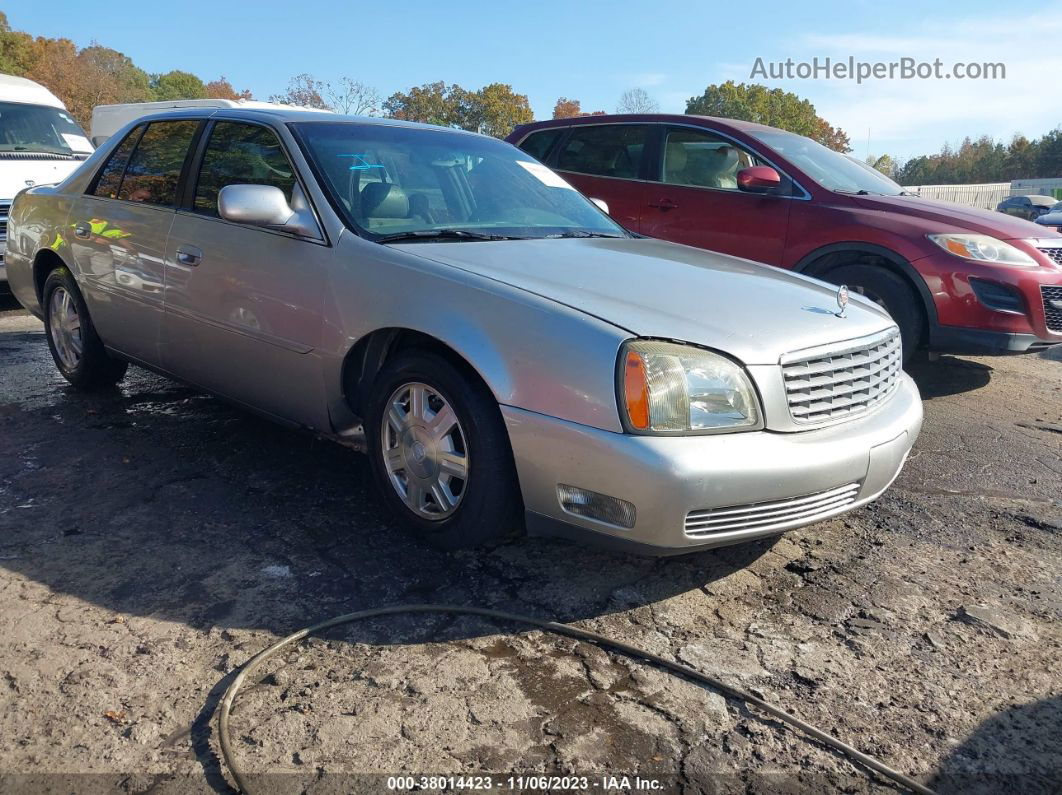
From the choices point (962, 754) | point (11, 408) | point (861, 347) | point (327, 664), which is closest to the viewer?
point (962, 754)

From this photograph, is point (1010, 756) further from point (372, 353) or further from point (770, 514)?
point (372, 353)

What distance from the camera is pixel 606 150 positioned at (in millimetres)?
7367

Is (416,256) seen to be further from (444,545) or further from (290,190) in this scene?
(444,545)

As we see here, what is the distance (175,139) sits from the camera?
461 cm

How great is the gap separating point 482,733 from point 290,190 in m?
2.49

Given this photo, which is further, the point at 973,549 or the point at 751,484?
→ the point at 973,549

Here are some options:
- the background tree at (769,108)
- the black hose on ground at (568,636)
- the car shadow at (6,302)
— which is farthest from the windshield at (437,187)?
the background tree at (769,108)

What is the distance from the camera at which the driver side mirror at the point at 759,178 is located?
20.7 ft

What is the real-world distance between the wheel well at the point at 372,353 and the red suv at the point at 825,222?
12.2 feet

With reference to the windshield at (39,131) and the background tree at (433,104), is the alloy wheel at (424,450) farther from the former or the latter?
the background tree at (433,104)

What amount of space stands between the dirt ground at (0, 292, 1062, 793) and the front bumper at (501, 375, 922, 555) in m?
0.31

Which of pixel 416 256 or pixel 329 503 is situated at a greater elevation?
pixel 416 256

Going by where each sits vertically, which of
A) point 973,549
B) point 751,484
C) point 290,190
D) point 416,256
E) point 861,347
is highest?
point 290,190

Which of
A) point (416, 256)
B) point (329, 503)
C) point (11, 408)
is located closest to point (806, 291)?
point (416, 256)
